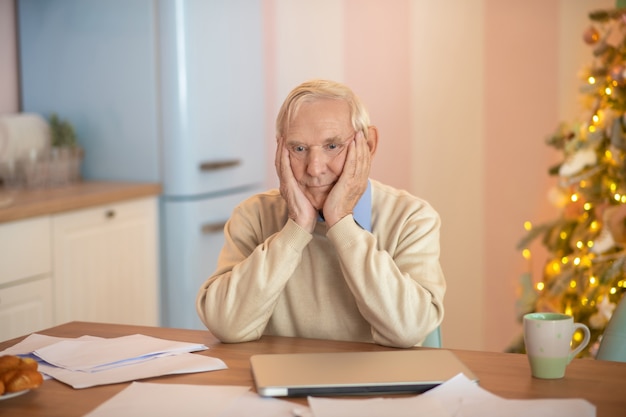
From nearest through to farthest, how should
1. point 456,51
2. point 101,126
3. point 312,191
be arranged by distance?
point 312,191, point 101,126, point 456,51

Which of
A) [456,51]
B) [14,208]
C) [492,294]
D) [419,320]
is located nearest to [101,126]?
[14,208]

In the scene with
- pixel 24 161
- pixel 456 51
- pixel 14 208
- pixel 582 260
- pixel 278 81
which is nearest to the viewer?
pixel 14 208

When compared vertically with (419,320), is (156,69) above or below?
above

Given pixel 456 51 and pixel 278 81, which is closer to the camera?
pixel 456 51

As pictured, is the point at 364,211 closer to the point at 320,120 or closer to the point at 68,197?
the point at 320,120

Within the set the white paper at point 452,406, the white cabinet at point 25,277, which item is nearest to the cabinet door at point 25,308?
the white cabinet at point 25,277

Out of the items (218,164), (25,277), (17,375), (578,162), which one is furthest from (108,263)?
(17,375)

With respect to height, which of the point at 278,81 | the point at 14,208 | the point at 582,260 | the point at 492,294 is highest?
the point at 278,81

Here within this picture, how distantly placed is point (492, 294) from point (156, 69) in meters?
1.67

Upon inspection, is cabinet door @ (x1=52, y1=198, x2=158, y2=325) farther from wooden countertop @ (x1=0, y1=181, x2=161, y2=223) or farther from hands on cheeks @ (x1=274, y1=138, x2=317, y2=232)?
hands on cheeks @ (x1=274, y1=138, x2=317, y2=232)

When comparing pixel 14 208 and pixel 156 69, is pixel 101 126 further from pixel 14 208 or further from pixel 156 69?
pixel 14 208

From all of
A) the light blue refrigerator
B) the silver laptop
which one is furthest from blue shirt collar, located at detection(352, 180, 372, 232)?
the light blue refrigerator

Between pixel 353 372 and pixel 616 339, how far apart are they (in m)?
0.55

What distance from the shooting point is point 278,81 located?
4.22 m
